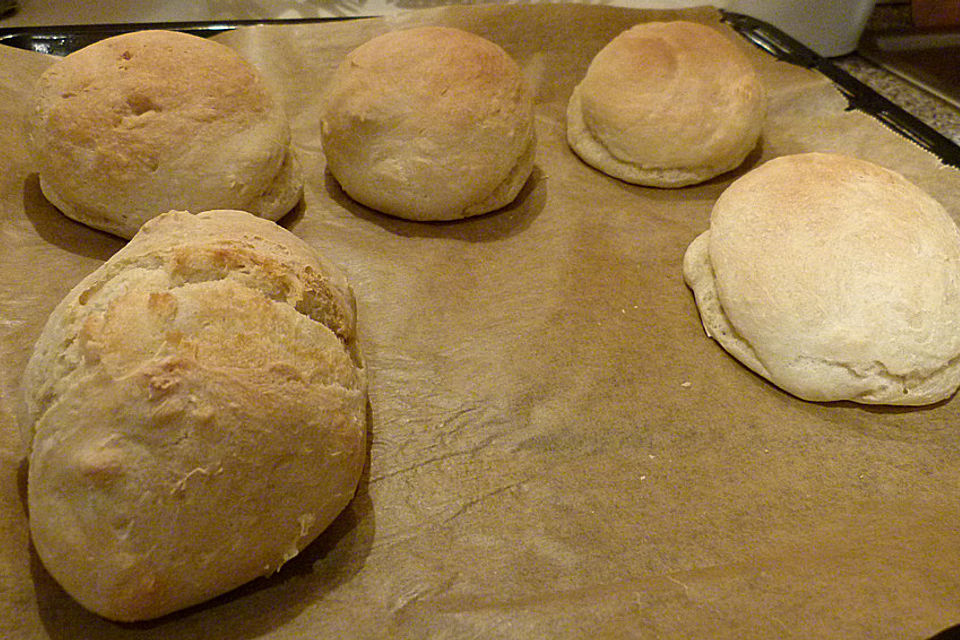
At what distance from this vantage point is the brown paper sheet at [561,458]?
48.8 inches

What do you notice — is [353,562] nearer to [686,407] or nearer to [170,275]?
[170,275]

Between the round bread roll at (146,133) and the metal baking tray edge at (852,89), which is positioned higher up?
the round bread roll at (146,133)

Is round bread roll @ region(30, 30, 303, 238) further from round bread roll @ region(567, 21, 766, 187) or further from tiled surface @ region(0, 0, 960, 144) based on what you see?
round bread roll @ region(567, 21, 766, 187)

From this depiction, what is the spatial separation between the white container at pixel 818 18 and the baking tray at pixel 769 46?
6cm

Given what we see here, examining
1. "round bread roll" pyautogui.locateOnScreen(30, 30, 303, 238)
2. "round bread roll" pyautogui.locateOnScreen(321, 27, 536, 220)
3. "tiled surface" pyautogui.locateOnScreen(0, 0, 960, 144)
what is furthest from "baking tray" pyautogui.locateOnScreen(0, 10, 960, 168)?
"round bread roll" pyautogui.locateOnScreen(321, 27, 536, 220)

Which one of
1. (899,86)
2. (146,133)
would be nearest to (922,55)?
(899,86)

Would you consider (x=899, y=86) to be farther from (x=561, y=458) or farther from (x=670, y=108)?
(x=561, y=458)

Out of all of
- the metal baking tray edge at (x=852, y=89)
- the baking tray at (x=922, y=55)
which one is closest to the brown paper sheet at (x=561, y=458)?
the metal baking tray edge at (x=852, y=89)

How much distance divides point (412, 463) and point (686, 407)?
2.17 ft

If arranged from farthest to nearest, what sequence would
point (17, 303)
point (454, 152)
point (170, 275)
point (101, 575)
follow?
1. point (454, 152)
2. point (17, 303)
3. point (170, 275)
4. point (101, 575)

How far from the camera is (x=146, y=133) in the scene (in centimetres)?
177

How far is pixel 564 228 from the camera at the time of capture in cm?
215

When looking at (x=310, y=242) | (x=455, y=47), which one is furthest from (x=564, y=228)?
(x=310, y=242)

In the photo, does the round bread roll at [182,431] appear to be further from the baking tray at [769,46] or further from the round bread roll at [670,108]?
the baking tray at [769,46]
